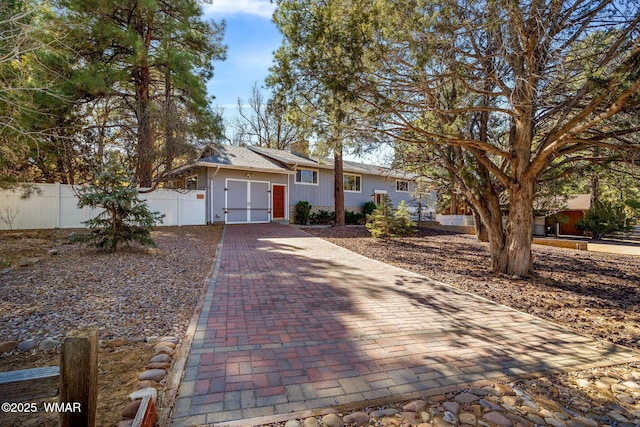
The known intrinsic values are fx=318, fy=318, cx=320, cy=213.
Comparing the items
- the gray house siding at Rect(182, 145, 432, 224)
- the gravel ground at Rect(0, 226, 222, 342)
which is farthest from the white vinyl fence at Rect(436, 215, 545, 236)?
the gravel ground at Rect(0, 226, 222, 342)

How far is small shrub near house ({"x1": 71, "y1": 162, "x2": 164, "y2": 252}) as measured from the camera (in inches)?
274

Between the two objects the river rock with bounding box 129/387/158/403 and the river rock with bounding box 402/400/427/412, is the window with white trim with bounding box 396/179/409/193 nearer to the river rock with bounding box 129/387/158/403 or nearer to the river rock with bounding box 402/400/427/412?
the river rock with bounding box 402/400/427/412

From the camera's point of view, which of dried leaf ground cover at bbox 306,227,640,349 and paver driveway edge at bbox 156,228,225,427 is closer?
paver driveway edge at bbox 156,228,225,427

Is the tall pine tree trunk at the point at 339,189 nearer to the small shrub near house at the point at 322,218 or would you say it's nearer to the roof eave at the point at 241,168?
the small shrub near house at the point at 322,218

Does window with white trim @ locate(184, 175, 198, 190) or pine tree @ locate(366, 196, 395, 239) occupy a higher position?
window with white trim @ locate(184, 175, 198, 190)

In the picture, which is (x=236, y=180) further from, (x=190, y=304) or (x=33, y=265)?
(x=190, y=304)

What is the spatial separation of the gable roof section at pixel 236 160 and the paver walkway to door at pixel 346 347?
1035 centimetres

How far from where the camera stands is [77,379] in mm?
1430

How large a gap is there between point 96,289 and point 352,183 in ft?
58.3

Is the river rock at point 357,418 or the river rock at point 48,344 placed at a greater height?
the river rock at point 48,344

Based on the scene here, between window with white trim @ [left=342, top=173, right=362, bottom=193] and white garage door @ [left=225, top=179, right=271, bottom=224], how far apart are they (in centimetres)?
597

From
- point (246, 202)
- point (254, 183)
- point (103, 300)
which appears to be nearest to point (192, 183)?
point (246, 202)

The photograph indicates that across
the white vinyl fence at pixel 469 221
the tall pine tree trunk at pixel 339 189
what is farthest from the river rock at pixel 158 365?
the white vinyl fence at pixel 469 221

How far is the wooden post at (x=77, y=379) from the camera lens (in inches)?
55.5
